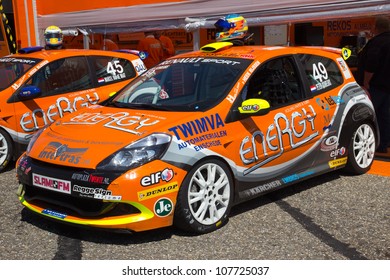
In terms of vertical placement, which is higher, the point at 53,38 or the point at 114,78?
the point at 53,38

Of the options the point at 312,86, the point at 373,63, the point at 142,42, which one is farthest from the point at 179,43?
the point at 312,86

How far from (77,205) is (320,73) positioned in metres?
2.91

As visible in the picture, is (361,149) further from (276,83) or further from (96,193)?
(96,193)

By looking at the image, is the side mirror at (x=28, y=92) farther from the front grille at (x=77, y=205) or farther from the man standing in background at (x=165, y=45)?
the man standing in background at (x=165, y=45)

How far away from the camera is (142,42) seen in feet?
37.6

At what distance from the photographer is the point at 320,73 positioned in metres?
5.59

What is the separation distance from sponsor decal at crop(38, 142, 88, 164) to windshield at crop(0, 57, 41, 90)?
2.65 meters

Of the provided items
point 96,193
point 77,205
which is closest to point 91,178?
point 96,193

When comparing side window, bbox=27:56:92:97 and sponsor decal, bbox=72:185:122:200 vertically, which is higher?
side window, bbox=27:56:92:97

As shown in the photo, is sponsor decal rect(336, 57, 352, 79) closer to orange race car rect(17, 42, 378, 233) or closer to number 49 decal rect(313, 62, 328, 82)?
orange race car rect(17, 42, 378, 233)

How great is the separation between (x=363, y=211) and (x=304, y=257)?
1.30 meters

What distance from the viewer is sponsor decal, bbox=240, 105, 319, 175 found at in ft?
15.2

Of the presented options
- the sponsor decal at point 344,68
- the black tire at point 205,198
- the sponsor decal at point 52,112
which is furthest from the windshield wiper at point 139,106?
the sponsor decal at point 344,68

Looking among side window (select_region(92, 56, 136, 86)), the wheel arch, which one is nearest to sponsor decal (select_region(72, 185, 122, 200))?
the wheel arch
